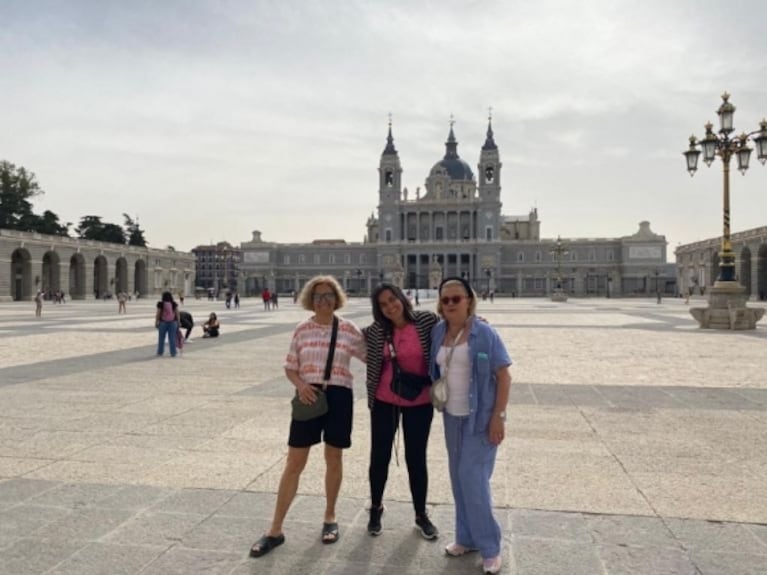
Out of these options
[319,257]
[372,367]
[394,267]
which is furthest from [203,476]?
[319,257]

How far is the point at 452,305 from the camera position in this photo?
3576 millimetres

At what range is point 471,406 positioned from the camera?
3512 mm

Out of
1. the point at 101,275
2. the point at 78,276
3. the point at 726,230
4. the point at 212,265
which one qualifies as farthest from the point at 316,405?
the point at 212,265

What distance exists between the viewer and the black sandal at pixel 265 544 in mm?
3467

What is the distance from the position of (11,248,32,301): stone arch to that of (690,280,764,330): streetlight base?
56024mm

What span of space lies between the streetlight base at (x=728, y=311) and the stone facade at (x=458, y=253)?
241 feet

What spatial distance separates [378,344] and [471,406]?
661mm

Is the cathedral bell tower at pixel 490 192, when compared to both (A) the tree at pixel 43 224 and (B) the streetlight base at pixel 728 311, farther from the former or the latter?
(B) the streetlight base at pixel 728 311

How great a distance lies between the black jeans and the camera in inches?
150

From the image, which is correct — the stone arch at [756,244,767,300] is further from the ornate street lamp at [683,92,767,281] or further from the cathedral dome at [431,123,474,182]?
the cathedral dome at [431,123,474,182]

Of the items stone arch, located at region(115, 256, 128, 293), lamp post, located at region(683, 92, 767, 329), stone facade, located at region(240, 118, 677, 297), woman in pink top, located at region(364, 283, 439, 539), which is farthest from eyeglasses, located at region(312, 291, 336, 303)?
stone facade, located at region(240, 118, 677, 297)

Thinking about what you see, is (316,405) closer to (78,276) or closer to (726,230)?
(726,230)

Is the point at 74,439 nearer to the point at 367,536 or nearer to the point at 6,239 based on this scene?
the point at 367,536

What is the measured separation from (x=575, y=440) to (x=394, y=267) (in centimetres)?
9559
